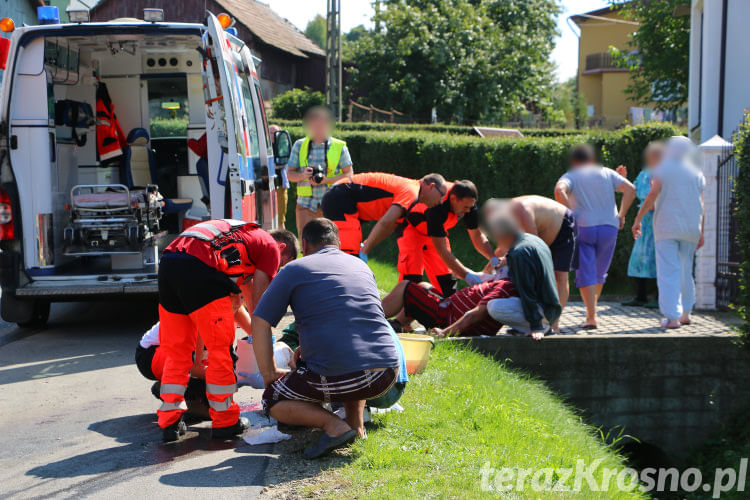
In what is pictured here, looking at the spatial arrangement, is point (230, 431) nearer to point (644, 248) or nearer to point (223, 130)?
point (223, 130)

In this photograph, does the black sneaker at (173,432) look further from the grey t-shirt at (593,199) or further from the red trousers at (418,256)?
the grey t-shirt at (593,199)

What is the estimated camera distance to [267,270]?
16.6 ft

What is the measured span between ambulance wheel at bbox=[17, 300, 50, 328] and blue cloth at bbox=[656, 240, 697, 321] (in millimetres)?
6043

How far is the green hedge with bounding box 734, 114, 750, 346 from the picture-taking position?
708 cm

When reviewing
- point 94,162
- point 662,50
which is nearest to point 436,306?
point 94,162

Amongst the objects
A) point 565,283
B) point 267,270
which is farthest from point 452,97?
point 267,270

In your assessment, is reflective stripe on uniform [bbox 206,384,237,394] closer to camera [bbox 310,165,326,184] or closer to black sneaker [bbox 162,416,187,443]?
black sneaker [bbox 162,416,187,443]

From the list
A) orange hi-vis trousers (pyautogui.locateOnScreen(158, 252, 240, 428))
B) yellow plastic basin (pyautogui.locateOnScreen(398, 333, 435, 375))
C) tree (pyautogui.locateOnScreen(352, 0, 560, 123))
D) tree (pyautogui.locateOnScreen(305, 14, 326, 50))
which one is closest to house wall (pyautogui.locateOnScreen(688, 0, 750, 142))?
yellow plastic basin (pyautogui.locateOnScreen(398, 333, 435, 375))

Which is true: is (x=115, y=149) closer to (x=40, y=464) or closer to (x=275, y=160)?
(x=275, y=160)

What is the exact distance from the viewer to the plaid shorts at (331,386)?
4465 millimetres

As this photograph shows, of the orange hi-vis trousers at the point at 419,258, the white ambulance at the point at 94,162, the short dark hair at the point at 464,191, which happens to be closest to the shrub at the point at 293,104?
the white ambulance at the point at 94,162

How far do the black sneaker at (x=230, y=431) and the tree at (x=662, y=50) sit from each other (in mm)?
23723

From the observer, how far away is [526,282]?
6598 mm

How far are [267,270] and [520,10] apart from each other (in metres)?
42.4
